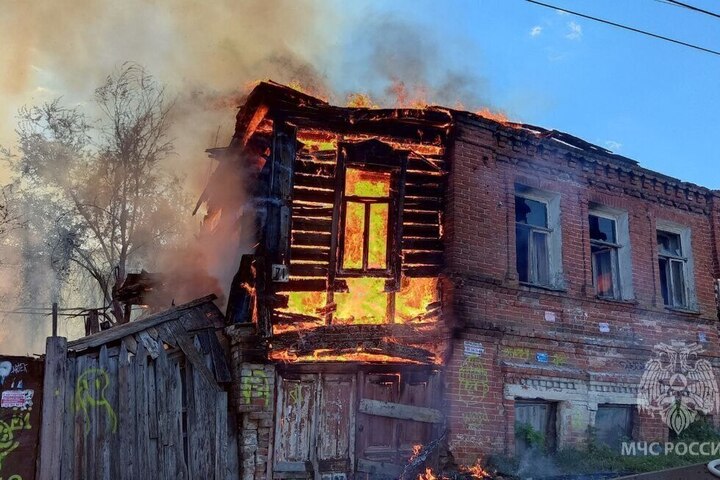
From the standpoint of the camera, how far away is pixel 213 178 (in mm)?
14031

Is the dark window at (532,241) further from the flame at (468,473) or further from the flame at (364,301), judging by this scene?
the flame at (468,473)

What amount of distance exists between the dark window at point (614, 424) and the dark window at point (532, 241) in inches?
107

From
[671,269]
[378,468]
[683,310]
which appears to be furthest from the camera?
[671,269]

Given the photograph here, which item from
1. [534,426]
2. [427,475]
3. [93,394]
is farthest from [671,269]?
[93,394]

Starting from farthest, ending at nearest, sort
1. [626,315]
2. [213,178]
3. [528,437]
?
[213,178], [626,315], [528,437]

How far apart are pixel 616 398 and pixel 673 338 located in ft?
7.70

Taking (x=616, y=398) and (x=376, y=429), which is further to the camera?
(x=616, y=398)

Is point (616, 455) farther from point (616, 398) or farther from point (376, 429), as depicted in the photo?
point (376, 429)

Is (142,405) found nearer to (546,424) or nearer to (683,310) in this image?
(546,424)

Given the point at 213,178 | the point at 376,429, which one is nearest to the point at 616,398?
the point at 376,429

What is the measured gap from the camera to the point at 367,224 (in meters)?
10.4

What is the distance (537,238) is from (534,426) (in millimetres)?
3539

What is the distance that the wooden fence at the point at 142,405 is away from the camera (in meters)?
7.66

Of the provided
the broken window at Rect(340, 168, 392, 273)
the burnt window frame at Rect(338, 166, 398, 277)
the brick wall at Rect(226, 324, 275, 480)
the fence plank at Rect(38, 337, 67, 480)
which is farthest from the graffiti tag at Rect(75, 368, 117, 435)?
the broken window at Rect(340, 168, 392, 273)
